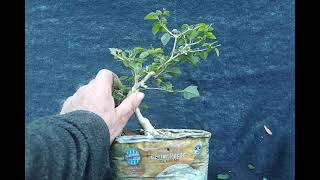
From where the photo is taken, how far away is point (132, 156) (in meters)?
1.04

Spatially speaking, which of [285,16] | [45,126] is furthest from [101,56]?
[45,126]

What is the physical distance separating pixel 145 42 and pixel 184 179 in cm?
58

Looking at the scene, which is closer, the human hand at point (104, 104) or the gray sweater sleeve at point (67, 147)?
the gray sweater sleeve at point (67, 147)

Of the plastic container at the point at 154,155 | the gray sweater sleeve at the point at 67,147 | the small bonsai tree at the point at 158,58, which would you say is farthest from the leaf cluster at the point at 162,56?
the gray sweater sleeve at the point at 67,147

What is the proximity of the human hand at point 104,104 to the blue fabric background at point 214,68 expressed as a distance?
0.43 metres

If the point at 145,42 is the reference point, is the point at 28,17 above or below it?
above

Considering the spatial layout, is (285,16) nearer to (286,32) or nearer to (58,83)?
(286,32)

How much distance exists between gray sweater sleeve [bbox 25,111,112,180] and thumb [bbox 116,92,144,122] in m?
0.11

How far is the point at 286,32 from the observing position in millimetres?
1446

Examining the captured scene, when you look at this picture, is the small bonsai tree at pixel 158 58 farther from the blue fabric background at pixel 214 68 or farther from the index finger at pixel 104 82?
the blue fabric background at pixel 214 68

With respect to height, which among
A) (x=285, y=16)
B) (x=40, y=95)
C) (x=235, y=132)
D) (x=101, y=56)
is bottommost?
(x=235, y=132)

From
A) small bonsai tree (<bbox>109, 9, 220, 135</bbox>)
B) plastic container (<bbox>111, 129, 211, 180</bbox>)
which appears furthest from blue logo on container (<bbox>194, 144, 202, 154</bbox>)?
small bonsai tree (<bbox>109, 9, 220, 135</bbox>)

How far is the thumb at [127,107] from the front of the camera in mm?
1030

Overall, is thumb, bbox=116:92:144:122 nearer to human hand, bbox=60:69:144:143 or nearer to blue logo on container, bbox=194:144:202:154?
human hand, bbox=60:69:144:143
